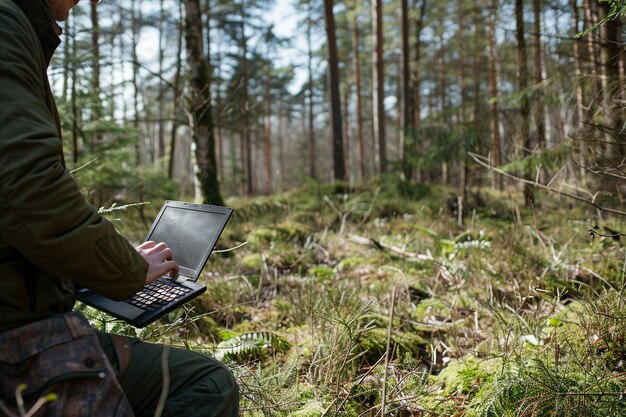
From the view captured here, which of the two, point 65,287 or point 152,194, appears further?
point 152,194

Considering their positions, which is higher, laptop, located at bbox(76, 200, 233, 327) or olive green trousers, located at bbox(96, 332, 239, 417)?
laptop, located at bbox(76, 200, 233, 327)

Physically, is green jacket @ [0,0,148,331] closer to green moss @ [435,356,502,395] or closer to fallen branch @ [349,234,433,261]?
green moss @ [435,356,502,395]

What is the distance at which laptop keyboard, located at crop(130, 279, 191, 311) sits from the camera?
1.73 meters

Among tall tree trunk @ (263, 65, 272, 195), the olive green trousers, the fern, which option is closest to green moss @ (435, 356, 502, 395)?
the fern

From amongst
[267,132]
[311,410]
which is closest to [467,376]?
[311,410]

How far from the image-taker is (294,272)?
Answer: 5.50 meters

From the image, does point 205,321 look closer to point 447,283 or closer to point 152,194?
point 447,283

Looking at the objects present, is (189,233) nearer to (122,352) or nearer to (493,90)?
(122,352)

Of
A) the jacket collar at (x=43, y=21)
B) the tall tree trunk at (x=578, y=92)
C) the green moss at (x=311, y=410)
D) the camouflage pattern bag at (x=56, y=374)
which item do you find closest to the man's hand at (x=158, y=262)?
the camouflage pattern bag at (x=56, y=374)

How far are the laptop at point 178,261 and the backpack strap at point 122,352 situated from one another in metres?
0.08

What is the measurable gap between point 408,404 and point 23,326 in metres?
1.94

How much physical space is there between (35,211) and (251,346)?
2.12 metres

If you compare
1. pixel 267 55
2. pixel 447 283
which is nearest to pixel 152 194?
pixel 447 283

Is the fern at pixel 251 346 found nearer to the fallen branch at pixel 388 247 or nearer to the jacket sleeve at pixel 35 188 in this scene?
the jacket sleeve at pixel 35 188
